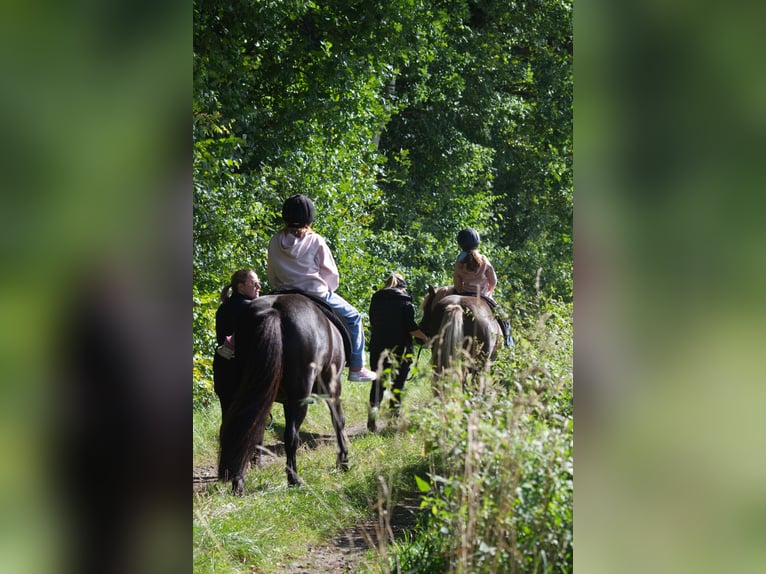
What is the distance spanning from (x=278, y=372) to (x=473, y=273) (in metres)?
2.23

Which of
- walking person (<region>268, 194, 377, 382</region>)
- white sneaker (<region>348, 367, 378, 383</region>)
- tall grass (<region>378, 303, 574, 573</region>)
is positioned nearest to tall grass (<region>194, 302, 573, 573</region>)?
tall grass (<region>378, 303, 574, 573</region>)

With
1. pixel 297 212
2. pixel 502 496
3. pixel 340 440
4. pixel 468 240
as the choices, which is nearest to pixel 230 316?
pixel 297 212

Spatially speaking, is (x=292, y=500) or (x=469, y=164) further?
(x=469, y=164)

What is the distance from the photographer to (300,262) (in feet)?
18.8

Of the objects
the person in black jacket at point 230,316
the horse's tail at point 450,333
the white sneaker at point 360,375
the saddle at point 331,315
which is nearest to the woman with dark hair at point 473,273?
the horse's tail at point 450,333

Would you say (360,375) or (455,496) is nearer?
(455,496)

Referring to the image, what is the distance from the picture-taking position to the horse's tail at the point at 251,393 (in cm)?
495

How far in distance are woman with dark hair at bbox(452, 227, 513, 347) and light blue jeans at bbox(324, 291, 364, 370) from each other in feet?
3.58

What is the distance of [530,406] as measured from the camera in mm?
3445

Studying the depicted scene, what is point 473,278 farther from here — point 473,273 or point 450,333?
point 450,333
